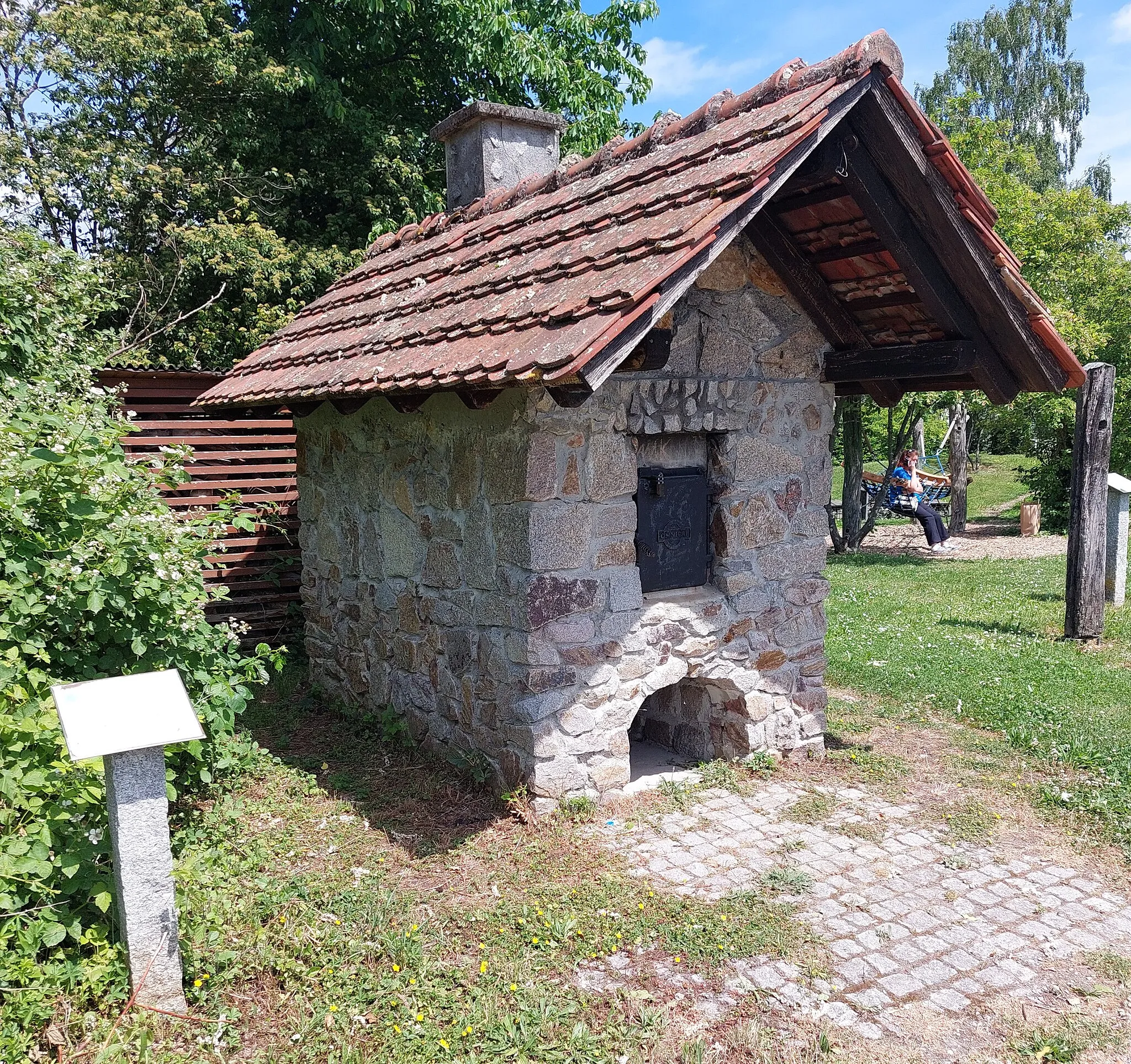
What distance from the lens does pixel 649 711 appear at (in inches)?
221

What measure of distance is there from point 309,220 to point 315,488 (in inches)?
302

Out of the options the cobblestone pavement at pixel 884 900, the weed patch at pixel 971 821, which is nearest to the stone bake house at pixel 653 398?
the cobblestone pavement at pixel 884 900

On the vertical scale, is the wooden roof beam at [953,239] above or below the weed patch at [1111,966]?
above

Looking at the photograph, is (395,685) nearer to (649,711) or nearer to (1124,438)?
(649,711)

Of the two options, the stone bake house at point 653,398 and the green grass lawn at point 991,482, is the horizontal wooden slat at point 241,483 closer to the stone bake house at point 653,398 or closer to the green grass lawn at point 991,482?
Answer: the stone bake house at point 653,398

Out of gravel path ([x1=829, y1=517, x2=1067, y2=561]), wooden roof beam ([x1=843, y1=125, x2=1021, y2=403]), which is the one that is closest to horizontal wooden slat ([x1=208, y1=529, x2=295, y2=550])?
wooden roof beam ([x1=843, y1=125, x2=1021, y2=403])

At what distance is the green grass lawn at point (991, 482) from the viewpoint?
20.6 meters

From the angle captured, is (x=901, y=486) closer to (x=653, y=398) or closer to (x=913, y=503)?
(x=913, y=503)

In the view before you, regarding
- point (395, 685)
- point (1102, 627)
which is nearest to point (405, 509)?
point (395, 685)

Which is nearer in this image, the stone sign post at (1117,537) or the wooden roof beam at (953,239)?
the wooden roof beam at (953,239)

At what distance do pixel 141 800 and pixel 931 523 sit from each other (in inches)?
513

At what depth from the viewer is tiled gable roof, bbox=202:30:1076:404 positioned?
3.41 m

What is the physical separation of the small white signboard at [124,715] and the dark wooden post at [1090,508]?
7.38 m

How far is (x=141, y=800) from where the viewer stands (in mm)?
2727
